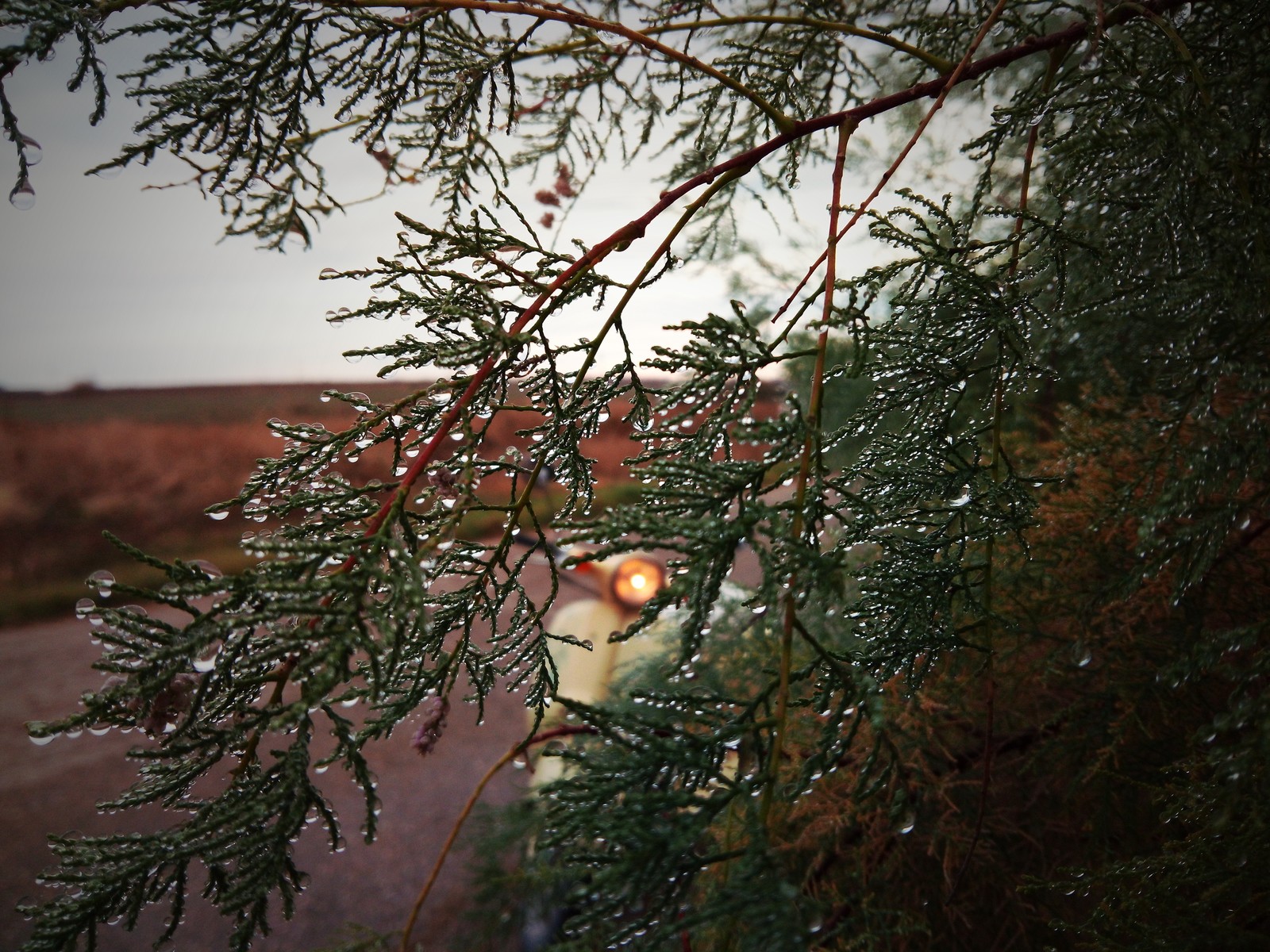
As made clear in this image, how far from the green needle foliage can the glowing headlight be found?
1.66 meters

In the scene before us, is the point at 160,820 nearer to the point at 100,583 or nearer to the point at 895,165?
the point at 100,583

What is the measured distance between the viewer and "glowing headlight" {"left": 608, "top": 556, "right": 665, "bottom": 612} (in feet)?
9.28

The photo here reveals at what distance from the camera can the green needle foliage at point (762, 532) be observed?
45 cm

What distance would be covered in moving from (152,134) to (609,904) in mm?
744

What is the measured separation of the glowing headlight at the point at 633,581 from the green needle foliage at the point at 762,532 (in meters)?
1.66

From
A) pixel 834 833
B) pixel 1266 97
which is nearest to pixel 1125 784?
pixel 834 833

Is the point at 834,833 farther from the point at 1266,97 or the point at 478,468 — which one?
the point at 1266,97

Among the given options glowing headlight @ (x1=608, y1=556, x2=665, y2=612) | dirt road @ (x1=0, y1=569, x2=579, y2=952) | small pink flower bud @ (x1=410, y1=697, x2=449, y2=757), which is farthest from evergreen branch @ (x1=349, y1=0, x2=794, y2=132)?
glowing headlight @ (x1=608, y1=556, x2=665, y2=612)

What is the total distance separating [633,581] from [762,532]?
2405 millimetres

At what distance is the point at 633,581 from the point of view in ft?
9.31

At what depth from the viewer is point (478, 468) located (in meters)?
0.64

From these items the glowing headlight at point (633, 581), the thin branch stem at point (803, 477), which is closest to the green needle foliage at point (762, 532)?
the thin branch stem at point (803, 477)

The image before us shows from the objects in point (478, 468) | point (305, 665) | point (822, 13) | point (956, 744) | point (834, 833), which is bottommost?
point (834, 833)

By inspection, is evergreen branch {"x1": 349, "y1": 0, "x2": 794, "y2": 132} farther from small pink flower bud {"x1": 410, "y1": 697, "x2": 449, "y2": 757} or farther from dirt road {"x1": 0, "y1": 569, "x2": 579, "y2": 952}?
dirt road {"x1": 0, "y1": 569, "x2": 579, "y2": 952}
